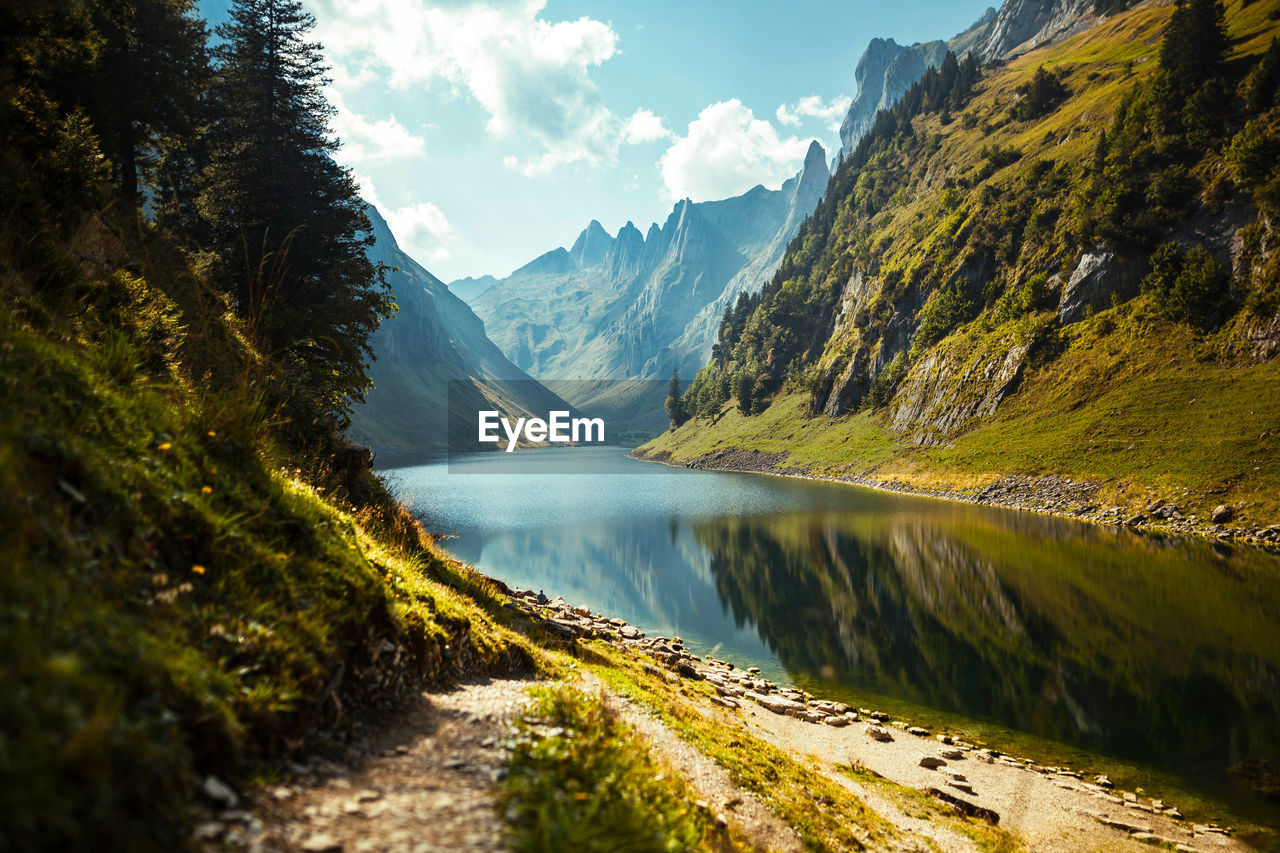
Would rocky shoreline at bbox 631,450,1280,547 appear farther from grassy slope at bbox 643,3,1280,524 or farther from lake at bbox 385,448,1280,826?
lake at bbox 385,448,1280,826

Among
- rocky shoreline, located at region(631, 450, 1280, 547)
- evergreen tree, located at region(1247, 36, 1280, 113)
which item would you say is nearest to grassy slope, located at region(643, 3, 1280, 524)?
rocky shoreline, located at region(631, 450, 1280, 547)

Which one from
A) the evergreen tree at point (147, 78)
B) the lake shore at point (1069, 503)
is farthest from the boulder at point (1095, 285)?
the evergreen tree at point (147, 78)

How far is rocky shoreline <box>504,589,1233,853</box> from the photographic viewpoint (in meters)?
14.7

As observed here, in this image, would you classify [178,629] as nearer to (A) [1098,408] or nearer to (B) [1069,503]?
(B) [1069,503]

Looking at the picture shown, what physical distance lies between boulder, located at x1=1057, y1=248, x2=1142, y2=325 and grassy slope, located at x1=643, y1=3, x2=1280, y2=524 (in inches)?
102

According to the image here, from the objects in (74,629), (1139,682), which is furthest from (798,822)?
(1139,682)

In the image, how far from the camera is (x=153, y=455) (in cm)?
613

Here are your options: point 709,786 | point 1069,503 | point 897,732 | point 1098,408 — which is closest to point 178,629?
point 709,786

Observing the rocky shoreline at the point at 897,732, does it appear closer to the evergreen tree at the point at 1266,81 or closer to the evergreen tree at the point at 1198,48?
the evergreen tree at the point at 1266,81

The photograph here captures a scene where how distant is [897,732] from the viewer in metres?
20.2

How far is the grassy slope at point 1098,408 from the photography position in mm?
49875

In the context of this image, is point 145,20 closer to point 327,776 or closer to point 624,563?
Result: point 327,776

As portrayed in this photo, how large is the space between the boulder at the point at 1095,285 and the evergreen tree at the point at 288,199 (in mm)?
97309

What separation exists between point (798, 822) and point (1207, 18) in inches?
5021
